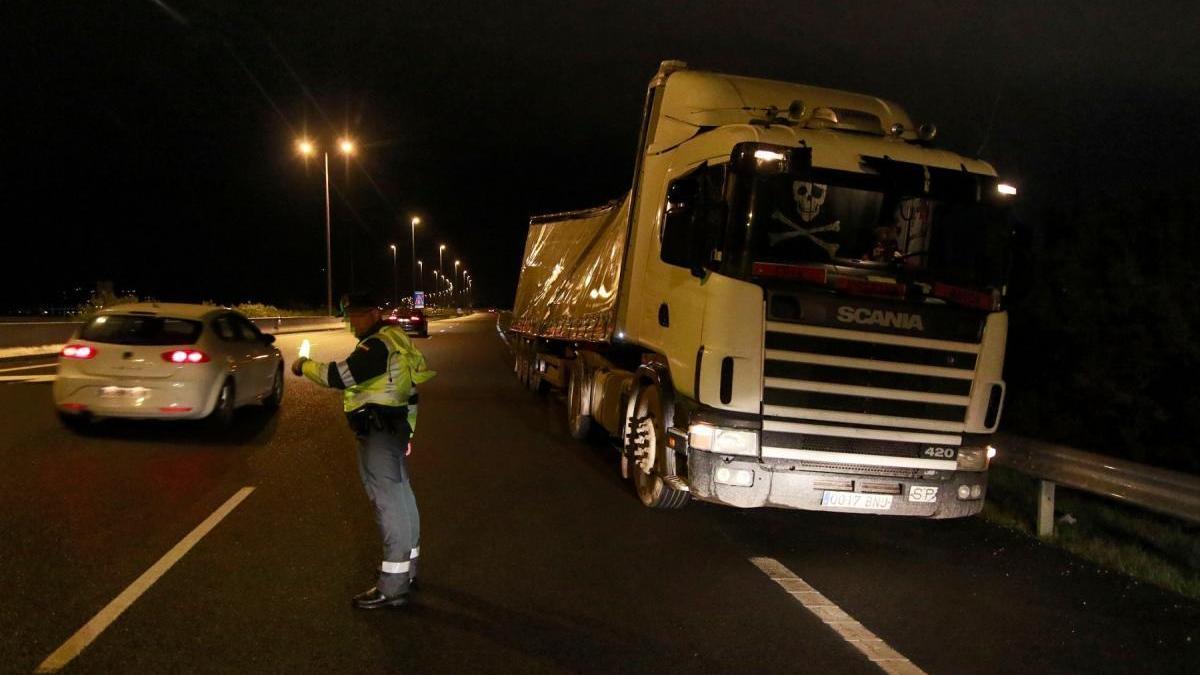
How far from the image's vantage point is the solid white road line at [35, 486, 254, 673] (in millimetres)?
4293

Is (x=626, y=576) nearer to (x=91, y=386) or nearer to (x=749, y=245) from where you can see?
(x=749, y=245)

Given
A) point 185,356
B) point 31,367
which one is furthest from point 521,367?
point 31,367

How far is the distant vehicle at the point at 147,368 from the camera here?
10164 mm

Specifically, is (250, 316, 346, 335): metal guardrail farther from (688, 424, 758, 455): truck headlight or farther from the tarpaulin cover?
(688, 424, 758, 455): truck headlight

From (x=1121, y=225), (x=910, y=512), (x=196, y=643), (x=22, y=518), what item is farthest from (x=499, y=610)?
(x=1121, y=225)

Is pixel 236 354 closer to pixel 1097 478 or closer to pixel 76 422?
pixel 76 422

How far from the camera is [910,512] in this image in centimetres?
670

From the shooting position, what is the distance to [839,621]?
520 centimetres

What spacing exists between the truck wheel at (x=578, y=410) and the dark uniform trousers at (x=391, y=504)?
5805 mm

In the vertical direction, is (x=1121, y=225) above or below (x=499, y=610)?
above

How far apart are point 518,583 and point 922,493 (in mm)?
3006

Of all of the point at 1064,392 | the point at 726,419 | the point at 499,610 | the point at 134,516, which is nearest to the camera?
the point at 499,610

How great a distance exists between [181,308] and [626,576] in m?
7.57

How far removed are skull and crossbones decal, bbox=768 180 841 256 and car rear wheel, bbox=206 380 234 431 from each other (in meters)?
7.24
